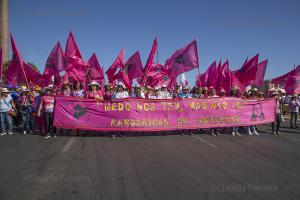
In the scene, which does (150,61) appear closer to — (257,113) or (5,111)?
(257,113)

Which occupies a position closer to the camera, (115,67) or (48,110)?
(48,110)

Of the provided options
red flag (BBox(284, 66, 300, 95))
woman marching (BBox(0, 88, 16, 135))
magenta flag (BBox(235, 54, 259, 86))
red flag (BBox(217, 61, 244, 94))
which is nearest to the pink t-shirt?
woman marching (BBox(0, 88, 16, 135))

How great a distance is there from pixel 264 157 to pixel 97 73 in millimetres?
8248

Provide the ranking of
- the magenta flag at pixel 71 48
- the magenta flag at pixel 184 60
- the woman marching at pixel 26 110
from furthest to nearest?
the magenta flag at pixel 184 60 → the magenta flag at pixel 71 48 → the woman marching at pixel 26 110

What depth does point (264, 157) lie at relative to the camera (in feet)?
21.2

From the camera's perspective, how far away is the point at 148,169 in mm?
5320

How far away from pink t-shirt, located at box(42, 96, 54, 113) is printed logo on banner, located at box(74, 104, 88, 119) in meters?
0.79

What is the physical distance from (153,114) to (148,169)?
13.9ft

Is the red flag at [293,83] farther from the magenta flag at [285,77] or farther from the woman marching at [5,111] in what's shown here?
the woman marching at [5,111]

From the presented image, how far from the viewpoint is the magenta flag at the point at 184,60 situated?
10984 mm

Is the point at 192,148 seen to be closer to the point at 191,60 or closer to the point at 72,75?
the point at 191,60

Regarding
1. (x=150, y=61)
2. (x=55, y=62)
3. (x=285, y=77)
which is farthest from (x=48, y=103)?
(x=285, y=77)

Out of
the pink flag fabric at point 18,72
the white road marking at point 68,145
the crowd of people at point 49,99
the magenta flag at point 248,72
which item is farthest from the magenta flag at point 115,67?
the magenta flag at point 248,72

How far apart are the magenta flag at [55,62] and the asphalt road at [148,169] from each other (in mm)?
3490
